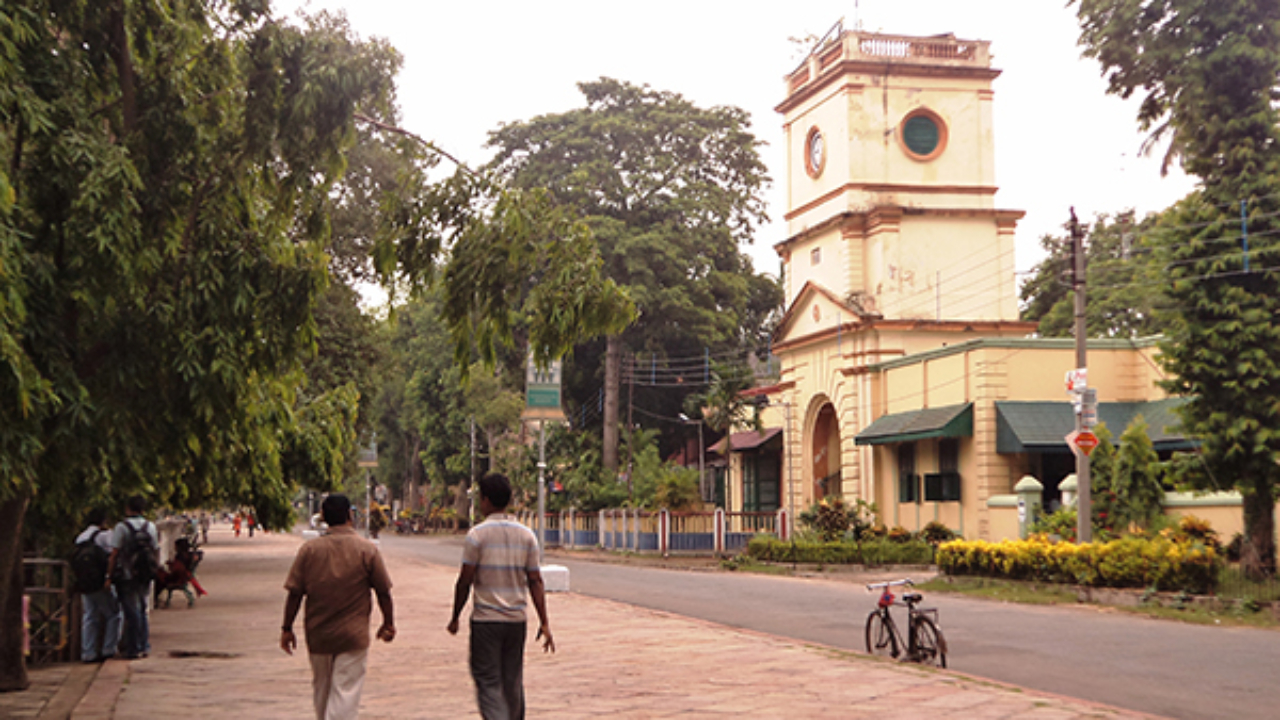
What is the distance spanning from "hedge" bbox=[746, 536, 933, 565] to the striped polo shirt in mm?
25737

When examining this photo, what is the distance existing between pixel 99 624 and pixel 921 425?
1023 inches

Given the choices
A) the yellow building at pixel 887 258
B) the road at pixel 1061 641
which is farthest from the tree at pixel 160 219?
the yellow building at pixel 887 258

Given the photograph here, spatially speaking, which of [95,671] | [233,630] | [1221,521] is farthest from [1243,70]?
[95,671]

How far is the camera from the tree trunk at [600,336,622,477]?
2068 inches

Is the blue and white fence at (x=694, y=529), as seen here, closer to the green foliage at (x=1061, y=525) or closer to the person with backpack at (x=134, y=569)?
the green foliage at (x=1061, y=525)

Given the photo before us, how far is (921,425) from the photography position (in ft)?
119

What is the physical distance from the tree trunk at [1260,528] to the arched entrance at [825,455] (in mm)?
22696

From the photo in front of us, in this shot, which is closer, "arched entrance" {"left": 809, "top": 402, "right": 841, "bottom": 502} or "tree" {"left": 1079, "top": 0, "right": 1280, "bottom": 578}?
"tree" {"left": 1079, "top": 0, "right": 1280, "bottom": 578}

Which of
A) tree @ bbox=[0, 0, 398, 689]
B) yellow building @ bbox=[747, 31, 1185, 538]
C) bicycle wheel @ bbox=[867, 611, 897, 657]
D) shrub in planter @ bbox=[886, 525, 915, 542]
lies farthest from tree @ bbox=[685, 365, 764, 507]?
tree @ bbox=[0, 0, 398, 689]

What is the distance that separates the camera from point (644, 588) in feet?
86.3

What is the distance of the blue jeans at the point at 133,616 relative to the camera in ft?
46.7

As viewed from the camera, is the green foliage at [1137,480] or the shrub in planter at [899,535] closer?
the green foliage at [1137,480]

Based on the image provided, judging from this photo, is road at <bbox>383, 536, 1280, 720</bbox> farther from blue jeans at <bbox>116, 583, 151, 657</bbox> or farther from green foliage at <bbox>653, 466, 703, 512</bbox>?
green foliage at <bbox>653, 466, 703, 512</bbox>

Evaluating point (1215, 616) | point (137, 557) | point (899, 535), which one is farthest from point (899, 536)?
point (137, 557)
